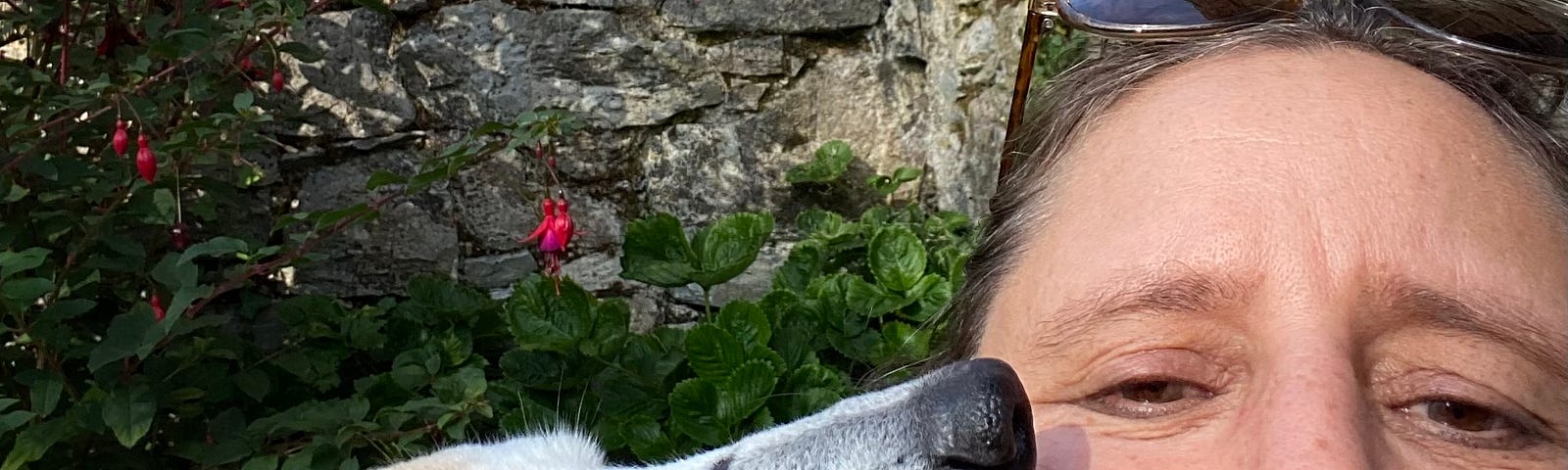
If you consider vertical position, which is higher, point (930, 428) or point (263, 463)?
point (930, 428)

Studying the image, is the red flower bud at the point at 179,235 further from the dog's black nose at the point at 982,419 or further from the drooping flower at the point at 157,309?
the dog's black nose at the point at 982,419

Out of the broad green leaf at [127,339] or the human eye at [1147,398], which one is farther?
the broad green leaf at [127,339]

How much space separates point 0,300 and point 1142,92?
1.58 meters

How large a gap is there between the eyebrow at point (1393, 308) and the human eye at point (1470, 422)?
2.0 inches

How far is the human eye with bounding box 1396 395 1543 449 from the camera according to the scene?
786mm

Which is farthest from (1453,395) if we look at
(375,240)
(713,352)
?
(375,240)

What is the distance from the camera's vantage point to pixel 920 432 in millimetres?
805

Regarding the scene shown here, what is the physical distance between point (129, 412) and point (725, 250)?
94cm

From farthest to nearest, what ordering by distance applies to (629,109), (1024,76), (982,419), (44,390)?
(629,109) → (44,390) → (1024,76) → (982,419)

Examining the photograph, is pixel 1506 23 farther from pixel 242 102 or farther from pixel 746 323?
pixel 242 102

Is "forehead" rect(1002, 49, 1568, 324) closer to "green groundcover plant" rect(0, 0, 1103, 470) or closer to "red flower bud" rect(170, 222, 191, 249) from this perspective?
"green groundcover plant" rect(0, 0, 1103, 470)

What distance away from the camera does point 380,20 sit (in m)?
2.80

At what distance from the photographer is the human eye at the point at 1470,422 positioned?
31.0 inches

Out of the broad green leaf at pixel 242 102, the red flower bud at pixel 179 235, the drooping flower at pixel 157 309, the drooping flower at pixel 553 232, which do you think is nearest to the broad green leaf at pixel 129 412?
the drooping flower at pixel 157 309
